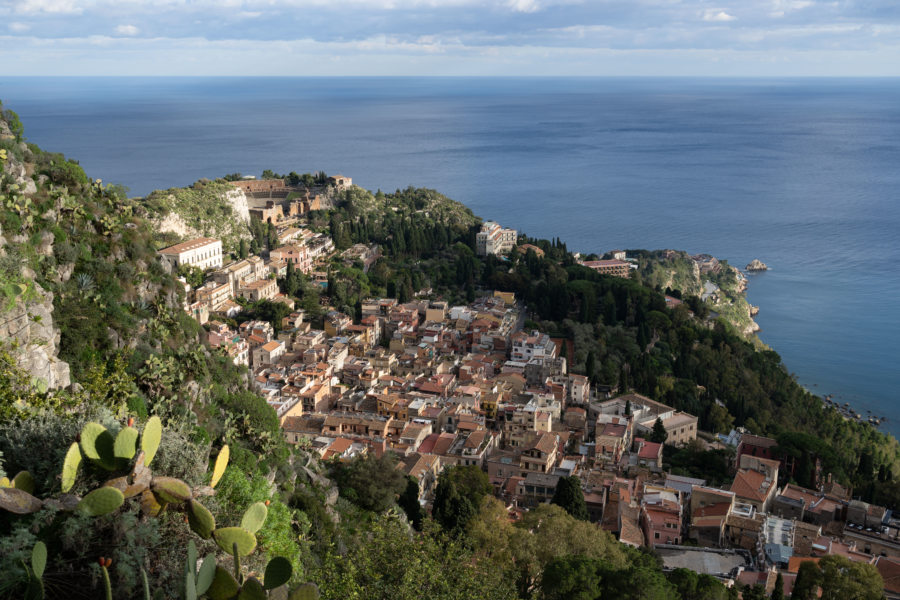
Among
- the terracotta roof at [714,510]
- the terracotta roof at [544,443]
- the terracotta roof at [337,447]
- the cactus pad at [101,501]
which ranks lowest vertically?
the terracotta roof at [714,510]

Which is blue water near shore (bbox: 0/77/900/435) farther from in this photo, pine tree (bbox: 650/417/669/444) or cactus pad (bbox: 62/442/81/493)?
cactus pad (bbox: 62/442/81/493)

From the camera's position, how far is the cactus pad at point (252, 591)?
17.4ft

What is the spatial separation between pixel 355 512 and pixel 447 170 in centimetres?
7662

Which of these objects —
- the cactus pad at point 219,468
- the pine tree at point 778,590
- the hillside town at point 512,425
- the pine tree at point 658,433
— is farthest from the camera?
the pine tree at point 658,433

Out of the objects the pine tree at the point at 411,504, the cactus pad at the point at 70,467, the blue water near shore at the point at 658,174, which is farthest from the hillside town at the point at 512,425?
the blue water near shore at the point at 658,174

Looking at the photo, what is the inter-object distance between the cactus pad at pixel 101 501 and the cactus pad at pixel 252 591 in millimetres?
1102

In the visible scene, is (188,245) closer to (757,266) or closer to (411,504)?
(411,504)

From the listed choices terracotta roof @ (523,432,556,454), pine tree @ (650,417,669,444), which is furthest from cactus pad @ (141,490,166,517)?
pine tree @ (650,417,669,444)

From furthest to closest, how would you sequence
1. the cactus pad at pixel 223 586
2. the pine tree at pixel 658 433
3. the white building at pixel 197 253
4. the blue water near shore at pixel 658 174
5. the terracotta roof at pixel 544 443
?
the blue water near shore at pixel 658 174
the white building at pixel 197 253
the pine tree at pixel 658 433
the terracotta roof at pixel 544 443
the cactus pad at pixel 223 586

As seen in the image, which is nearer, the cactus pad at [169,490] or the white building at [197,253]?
the cactus pad at [169,490]

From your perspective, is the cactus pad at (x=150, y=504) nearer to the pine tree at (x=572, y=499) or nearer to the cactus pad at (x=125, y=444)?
the cactus pad at (x=125, y=444)

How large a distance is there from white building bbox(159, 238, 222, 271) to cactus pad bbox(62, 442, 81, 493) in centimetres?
2704

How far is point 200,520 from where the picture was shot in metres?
5.64

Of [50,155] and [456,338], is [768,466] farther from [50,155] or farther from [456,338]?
[50,155]
